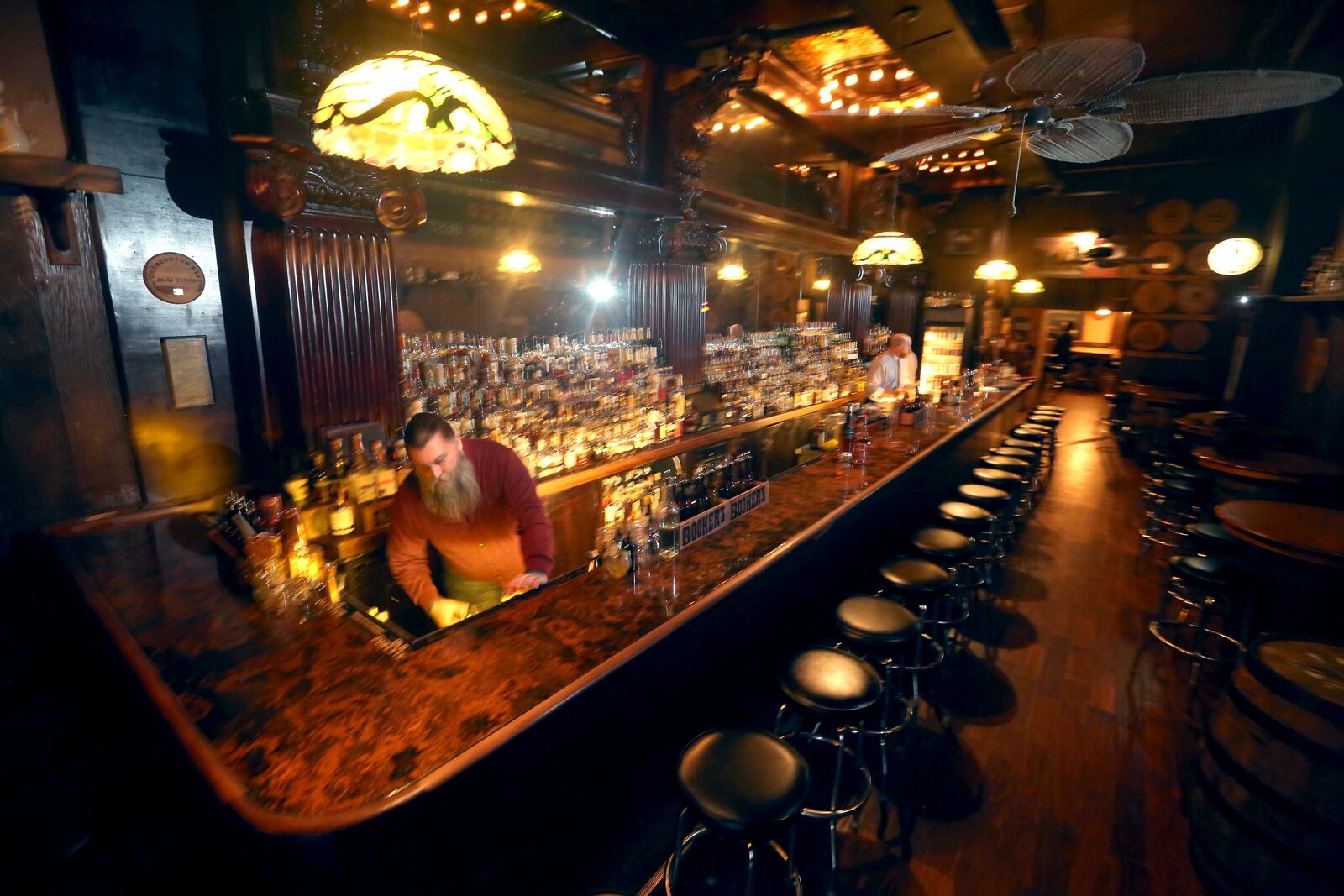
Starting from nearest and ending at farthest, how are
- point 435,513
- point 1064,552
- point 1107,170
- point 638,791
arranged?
point 638,791 < point 435,513 < point 1064,552 < point 1107,170

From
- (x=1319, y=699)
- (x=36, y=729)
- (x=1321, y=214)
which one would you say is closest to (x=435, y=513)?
(x=36, y=729)

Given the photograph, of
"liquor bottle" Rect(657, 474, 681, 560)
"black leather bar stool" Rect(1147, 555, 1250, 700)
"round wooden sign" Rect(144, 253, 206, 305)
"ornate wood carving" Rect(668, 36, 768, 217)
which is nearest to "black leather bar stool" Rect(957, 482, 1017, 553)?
"black leather bar stool" Rect(1147, 555, 1250, 700)

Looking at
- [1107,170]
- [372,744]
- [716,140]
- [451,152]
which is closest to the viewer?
[372,744]

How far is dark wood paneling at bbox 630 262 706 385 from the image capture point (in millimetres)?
5059

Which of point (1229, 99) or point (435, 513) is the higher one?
point (1229, 99)

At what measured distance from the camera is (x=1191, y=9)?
4535 millimetres

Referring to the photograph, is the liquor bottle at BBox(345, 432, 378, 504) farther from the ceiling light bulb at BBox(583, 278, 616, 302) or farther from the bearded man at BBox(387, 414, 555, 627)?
the ceiling light bulb at BBox(583, 278, 616, 302)

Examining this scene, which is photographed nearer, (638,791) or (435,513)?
(638,791)

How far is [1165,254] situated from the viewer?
10711mm

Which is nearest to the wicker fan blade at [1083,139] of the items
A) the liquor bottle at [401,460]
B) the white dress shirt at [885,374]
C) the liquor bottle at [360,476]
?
the white dress shirt at [885,374]

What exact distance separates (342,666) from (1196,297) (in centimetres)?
1440

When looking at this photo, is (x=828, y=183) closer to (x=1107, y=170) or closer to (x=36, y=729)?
(x=1107, y=170)

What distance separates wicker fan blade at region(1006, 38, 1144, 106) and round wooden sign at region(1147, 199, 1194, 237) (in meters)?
10.3

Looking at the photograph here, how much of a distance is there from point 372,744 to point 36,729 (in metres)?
2.39
